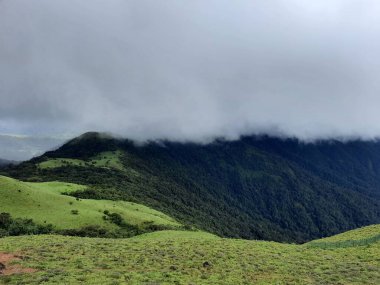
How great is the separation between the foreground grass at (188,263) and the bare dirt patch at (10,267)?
89cm

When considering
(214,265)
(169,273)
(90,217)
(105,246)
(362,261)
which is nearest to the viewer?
(169,273)

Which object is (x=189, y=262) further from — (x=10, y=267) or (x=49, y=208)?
(x=49, y=208)

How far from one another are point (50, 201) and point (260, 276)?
8257 centimetres

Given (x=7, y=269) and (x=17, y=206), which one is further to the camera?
(x=17, y=206)

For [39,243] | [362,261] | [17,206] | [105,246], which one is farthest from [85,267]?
[17,206]

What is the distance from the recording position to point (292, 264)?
41.8m

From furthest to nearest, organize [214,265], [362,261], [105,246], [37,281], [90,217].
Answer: [90,217] < [105,246] < [362,261] < [214,265] < [37,281]

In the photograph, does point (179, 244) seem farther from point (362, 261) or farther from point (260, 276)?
point (362, 261)

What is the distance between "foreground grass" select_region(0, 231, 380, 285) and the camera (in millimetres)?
34875

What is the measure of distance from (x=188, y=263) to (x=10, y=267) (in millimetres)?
16789

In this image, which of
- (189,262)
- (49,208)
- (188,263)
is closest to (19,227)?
(49,208)

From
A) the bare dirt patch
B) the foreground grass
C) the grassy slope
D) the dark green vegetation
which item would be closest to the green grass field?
the foreground grass

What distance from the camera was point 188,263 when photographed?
132 feet

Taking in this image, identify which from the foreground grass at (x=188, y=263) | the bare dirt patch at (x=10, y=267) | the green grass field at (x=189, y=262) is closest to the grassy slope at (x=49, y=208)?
the green grass field at (x=189, y=262)
